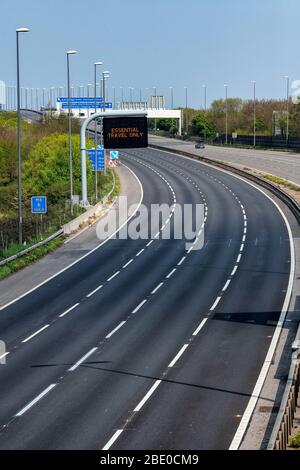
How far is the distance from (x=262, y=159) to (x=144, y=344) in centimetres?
8565

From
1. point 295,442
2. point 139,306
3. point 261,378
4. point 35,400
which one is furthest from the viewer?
point 139,306

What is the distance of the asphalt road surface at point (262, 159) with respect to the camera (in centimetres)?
9869

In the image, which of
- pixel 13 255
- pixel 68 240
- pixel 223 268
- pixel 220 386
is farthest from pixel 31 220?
pixel 220 386

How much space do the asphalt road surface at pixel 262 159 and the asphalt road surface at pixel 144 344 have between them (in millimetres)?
39623

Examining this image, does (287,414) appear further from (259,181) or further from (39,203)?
(259,181)

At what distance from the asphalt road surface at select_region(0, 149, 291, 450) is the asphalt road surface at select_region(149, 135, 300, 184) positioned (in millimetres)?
39623

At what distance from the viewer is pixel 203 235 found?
197ft

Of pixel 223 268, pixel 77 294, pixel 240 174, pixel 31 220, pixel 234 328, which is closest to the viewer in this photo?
pixel 234 328

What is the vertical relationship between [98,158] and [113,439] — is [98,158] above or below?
above

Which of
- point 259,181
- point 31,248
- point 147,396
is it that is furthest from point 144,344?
point 259,181

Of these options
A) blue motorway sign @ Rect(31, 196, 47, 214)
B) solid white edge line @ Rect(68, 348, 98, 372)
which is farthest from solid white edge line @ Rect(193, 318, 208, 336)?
blue motorway sign @ Rect(31, 196, 47, 214)

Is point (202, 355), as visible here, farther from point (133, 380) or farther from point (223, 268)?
point (223, 268)

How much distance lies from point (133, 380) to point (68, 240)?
30322 mm

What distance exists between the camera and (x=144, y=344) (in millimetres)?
32781
